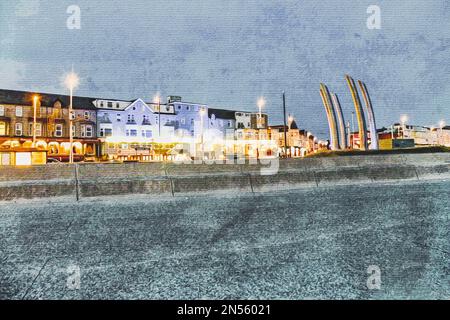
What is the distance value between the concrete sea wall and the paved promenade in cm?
215

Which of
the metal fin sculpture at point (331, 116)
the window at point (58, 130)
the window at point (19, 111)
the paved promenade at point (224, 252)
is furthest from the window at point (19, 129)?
the paved promenade at point (224, 252)

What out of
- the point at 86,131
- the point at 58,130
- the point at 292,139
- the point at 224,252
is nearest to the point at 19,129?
the point at 58,130

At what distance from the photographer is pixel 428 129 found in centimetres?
15638

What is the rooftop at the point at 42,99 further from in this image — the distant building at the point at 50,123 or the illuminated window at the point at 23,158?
the illuminated window at the point at 23,158

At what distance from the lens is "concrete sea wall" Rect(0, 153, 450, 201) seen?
388 inches

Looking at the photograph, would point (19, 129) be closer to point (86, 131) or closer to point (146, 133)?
point (86, 131)

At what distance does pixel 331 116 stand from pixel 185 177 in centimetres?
2866

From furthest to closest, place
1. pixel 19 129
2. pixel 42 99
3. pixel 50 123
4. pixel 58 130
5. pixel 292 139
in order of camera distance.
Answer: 1. pixel 292 139
2. pixel 42 99
3. pixel 58 130
4. pixel 50 123
5. pixel 19 129

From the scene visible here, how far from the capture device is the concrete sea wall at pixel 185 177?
9852mm

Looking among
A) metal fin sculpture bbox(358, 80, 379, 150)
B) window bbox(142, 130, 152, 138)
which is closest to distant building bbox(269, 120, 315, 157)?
window bbox(142, 130, 152, 138)

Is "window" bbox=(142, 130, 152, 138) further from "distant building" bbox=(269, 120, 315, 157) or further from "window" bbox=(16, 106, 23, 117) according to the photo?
"distant building" bbox=(269, 120, 315, 157)

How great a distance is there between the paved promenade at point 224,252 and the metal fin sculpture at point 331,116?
2913 centimetres

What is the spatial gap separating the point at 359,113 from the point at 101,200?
106 ft

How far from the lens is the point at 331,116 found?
36.3 metres
